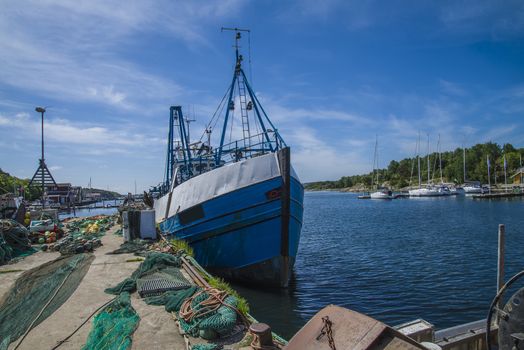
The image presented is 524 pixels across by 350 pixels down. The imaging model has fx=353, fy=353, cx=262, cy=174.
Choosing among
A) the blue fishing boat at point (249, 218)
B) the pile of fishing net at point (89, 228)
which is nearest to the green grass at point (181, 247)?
the blue fishing boat at point (249, 218)

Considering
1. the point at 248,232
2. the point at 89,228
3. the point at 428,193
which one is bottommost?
the point at 428,193

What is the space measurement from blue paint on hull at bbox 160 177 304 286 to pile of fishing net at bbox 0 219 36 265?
6242 mm

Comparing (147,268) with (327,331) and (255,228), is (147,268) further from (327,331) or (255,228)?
(327,331)

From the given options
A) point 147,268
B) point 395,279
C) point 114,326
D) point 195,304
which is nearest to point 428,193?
point 395,279

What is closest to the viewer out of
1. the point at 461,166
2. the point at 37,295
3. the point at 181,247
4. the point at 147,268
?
the point at 37,295

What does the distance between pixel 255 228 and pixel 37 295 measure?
6048 mm

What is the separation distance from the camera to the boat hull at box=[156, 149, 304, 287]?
36.7 ft

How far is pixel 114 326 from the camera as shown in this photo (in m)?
5.34

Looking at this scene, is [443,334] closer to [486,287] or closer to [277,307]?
[277,307]

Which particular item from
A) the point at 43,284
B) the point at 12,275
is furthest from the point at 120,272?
the point at 12,275

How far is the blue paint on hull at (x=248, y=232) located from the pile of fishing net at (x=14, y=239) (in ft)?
20.5

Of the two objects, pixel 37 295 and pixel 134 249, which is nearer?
pixel 37 295

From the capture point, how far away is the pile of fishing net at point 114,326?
4.84m

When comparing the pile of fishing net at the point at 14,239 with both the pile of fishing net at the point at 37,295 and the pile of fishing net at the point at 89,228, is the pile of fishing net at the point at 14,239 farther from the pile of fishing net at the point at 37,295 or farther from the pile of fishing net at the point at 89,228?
the pile of fishing net at the point at 89,228
